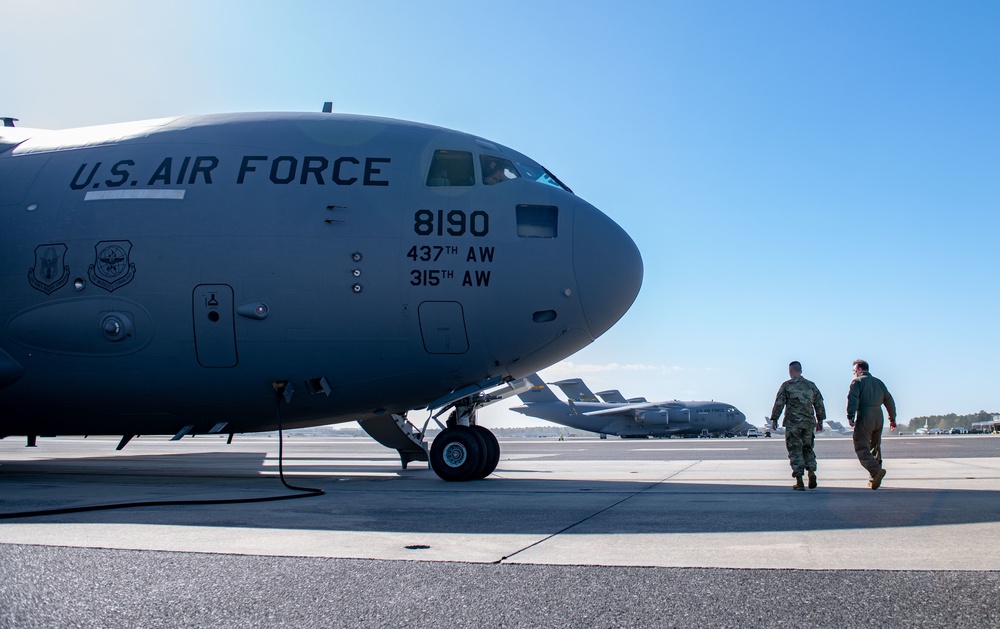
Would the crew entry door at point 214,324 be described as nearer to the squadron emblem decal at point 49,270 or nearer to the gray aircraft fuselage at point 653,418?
the squadron emblem decal at point 49,270

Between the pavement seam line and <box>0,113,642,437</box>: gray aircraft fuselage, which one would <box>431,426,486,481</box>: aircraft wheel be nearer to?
<box>0,113,642,437</box>: gray aircraft fuselage

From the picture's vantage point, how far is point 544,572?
440 cm

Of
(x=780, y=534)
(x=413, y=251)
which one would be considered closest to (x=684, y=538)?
(x=780, y=534)

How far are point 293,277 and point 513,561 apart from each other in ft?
22.5

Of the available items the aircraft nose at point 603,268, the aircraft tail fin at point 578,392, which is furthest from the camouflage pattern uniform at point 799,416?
the aircraft tail fin at point 578,392

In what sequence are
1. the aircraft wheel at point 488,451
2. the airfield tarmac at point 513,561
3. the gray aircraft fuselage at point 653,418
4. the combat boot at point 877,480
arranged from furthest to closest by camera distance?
1. the gray aircraft fuselage at point 653,418
2. the aircraft wheel at point 488,451
3. the combat boot at point 877,480
4. the airfield tarmac at point 513,561

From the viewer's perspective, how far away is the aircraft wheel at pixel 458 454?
1133cm

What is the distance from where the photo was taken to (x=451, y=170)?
442 inches

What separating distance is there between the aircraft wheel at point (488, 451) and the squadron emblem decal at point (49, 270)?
19.4 ft

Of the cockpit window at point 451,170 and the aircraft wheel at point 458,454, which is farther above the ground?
the cockpit window at point 451,170

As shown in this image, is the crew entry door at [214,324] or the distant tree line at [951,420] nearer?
the crew entry door at [214,324]

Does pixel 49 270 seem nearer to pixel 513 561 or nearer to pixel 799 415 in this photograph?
pixel 513 561

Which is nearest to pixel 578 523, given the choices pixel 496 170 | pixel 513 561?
pixel 513 561

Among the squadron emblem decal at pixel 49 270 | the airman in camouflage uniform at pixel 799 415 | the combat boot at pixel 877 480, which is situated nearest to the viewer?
the combat boot at pixel 877 480
